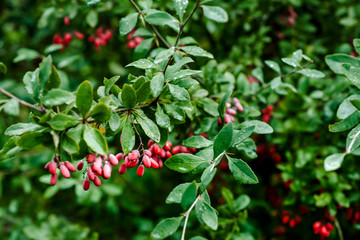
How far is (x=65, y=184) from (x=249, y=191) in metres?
1.31

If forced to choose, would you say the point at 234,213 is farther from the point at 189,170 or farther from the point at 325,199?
the point at 189,170

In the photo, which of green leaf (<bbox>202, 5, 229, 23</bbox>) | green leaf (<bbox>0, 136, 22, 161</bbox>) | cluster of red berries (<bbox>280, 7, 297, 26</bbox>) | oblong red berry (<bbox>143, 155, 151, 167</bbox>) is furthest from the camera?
cluster of red berries (<bbox>280, 7, 297, 26</bbox>)

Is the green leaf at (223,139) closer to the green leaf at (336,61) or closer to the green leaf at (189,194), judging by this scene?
the green leaf at (189,194)

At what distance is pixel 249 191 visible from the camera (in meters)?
2.34

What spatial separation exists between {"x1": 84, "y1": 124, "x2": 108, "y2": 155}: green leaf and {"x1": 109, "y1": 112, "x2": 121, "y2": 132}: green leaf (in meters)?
0.09

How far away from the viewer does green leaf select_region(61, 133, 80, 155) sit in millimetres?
878

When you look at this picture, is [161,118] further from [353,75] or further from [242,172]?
[353,75]

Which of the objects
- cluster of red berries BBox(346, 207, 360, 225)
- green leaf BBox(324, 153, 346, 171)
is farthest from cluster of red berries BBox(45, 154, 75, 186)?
cluster of red berries BBox(346, 207, 360, 225)

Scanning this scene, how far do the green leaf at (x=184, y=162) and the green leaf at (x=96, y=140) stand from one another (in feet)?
0.81

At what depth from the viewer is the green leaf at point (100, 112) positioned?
90cm

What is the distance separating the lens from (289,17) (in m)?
2.33

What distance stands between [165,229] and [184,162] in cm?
22

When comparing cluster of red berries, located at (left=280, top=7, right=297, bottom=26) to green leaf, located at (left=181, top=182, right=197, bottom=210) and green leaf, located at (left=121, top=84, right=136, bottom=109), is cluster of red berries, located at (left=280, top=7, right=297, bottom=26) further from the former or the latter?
green leaf, located at (left=181, top=182, right=197, bottom=210)

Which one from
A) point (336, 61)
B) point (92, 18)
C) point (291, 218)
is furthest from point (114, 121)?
point (291, 218)
